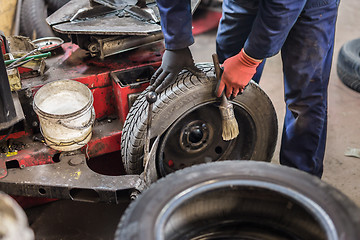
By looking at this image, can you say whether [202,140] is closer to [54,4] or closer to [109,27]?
[109,27]

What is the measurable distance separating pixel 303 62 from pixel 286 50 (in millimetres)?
116

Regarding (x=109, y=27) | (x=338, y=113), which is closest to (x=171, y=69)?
(x=109, y=27)

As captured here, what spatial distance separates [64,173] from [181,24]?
0.94 metres

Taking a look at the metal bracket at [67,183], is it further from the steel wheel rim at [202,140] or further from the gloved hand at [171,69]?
the gloved hand at [171,69]

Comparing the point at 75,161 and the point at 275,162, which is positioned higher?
the point at 75,161

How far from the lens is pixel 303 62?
1.97 metres

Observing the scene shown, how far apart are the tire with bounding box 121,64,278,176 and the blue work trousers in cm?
13

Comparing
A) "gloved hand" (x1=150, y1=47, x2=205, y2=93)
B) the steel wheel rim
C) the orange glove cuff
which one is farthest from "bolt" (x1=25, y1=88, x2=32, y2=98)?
the orange glove cuff

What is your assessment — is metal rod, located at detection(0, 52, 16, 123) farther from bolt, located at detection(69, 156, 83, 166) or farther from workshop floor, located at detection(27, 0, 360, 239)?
workshop floor, located at detection(27, 0, 360, 239)

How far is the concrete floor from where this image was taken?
8.33 ft

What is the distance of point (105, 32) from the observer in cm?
206

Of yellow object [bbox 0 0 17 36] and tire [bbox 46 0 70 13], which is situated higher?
tire [bbox 46 0 70 13]

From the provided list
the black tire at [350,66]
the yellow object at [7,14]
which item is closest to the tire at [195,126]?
the black tire at [350,66]

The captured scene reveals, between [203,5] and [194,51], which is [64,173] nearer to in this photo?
[194,51]
